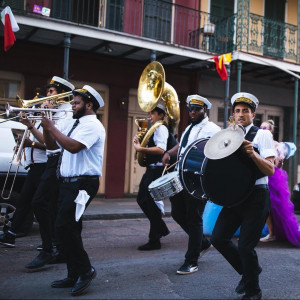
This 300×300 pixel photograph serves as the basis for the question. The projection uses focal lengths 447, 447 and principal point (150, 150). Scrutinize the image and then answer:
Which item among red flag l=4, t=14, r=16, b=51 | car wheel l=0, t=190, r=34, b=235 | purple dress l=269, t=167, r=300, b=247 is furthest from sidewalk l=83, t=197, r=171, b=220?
red flag l=4, t=14, r=16, b=51

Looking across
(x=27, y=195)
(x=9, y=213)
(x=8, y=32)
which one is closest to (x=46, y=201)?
(x=27, y=195)

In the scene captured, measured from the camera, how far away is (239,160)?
12.2 ft

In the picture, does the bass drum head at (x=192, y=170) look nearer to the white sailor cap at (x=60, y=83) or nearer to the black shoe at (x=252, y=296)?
the black shoe at (x=252, y=296)

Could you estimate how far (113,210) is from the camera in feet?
33.5

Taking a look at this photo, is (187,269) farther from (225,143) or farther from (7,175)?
(7,175)

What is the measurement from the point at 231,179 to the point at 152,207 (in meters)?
2.48

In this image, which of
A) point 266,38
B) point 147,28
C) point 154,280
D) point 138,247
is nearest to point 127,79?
point 147,28

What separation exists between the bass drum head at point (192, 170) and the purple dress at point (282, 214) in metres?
2.69

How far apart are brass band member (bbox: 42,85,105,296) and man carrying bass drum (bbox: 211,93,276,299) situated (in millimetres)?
1216

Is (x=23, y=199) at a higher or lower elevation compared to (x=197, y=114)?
lower

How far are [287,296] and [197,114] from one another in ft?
7.08

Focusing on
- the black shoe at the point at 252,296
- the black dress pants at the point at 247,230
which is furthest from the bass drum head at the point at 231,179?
the black shoe at the point at 252,296

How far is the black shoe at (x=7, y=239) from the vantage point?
580 centimetres

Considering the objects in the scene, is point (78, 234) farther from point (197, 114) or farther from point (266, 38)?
point (266, 38)
